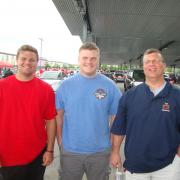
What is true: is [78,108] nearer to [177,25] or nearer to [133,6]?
[133,6]

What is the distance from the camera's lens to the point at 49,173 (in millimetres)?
5676

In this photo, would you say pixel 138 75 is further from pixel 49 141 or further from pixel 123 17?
pixel 49 141

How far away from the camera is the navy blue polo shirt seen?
2.98 meters

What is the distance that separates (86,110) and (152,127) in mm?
752

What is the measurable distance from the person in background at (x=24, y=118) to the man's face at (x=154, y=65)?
41.3 inches

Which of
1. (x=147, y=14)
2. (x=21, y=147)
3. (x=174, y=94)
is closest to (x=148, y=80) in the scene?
(x=174, y=94)

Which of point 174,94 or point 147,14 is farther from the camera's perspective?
point 147,14

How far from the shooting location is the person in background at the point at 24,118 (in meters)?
3.21

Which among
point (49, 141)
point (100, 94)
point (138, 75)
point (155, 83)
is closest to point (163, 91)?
point (155, 83)

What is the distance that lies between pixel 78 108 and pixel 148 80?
79 cm

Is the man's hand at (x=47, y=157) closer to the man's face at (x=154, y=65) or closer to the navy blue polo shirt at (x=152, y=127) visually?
the navy blue polo shirt at (x=152, y=127)

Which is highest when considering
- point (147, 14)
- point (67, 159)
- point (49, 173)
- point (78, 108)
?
point (147, 14)

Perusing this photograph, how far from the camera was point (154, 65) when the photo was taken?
3.11 metres

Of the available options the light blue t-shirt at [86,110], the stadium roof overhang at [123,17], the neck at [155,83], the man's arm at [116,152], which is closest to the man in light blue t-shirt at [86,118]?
the light blue t-shirt at [86,110]
